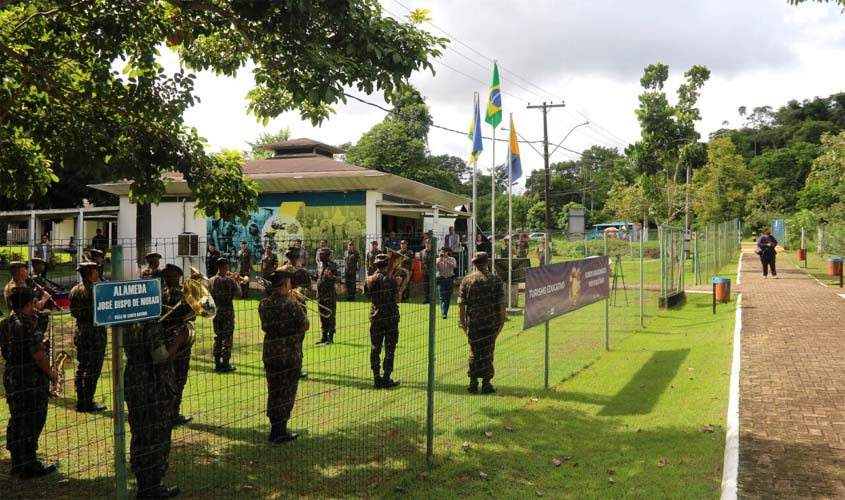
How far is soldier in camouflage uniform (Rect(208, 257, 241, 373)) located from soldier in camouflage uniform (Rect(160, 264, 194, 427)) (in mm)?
2290

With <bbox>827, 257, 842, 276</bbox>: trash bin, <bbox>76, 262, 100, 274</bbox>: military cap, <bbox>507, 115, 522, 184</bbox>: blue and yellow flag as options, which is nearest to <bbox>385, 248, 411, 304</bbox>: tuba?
<bbox>76, 262, 100, 274</bbox>: military cap

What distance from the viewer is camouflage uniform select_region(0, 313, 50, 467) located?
540 cm

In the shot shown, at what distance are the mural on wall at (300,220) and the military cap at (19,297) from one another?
15328 mm

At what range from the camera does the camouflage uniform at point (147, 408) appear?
5020 millimetres

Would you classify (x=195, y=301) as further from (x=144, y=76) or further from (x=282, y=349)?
(x=144, y=76)

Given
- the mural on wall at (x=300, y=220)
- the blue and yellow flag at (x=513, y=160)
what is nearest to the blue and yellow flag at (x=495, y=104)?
the blue and yellow flag at (x=513, y=160)

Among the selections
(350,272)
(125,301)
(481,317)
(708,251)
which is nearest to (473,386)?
(481,317)

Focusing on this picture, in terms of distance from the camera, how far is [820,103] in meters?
103

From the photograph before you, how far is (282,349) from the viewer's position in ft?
21.2

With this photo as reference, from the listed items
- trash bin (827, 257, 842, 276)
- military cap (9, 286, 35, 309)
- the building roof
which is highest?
the building roof

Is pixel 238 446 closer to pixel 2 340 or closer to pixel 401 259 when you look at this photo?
pixel 2 340

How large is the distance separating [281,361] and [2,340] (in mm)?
2372

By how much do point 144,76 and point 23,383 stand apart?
4065 millimetres

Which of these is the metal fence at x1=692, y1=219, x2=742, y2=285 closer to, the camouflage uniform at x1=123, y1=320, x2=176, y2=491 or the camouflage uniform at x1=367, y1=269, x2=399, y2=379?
the camouflage uniform at x1=367, y1=269, x2=399, y2=379
